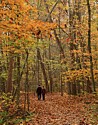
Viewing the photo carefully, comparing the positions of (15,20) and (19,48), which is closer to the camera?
(15,20)

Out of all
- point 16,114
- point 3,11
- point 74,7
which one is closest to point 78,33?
point 74,7

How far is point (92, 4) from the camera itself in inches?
805

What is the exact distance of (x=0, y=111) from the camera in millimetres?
13570

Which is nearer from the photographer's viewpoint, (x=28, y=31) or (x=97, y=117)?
(x=97, y=117)

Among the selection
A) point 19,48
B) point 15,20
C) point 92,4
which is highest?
point 92,4

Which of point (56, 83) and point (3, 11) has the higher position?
point (3, 11)

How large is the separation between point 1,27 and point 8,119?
5.08 metres

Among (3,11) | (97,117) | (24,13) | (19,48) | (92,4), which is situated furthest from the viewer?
(92,4)

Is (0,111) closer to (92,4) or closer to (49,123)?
(49,123)

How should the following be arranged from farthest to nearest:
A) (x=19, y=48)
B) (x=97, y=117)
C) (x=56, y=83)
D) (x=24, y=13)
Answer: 1. (x=56, y=83)
2. (x=19, y=48)
3. (x=24, y=13)
4. (x=97, y=117)

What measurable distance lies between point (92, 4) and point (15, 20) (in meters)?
11.6

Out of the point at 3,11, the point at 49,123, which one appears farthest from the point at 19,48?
the point at 49,123

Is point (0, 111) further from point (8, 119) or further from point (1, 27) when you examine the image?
point (1, 27)

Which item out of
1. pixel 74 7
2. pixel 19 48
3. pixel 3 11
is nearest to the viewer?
pixel 3 11
